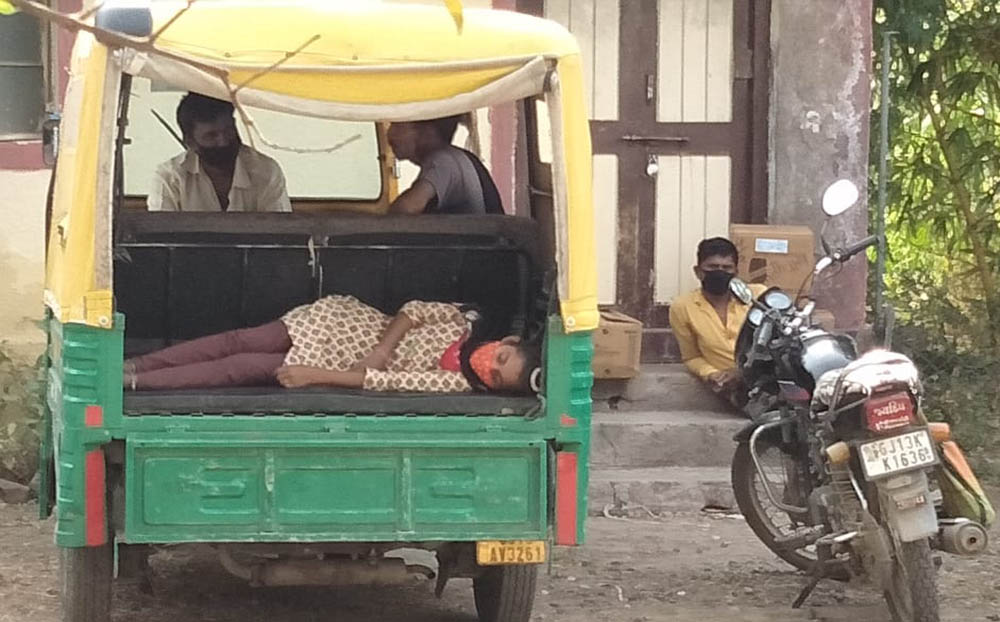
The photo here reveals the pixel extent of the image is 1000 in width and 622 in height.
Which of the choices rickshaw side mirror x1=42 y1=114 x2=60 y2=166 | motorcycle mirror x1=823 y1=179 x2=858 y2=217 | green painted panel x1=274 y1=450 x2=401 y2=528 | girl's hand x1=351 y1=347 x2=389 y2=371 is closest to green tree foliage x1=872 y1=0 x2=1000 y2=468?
motorcycle mirror x1=823 y1=179 x2=858 y2=217

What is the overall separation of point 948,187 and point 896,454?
610cm

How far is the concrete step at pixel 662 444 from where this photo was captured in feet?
27.0

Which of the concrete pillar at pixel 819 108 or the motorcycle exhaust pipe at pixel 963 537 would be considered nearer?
the motorcycle exhaust pipe at pixel 963 537

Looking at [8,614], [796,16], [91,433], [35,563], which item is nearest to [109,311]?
[91,433]

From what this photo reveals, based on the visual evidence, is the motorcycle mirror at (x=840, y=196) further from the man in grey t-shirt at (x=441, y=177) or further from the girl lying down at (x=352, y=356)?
the girl lying down at (x=352, y=356)

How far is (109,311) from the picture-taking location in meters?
4.67

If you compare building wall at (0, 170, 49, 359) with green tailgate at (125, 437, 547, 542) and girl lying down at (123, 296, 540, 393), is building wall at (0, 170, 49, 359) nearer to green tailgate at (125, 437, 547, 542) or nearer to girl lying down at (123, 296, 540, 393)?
girl lying down at (123, 296, 540, 393)

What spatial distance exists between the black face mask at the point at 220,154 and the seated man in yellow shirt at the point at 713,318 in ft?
9.24

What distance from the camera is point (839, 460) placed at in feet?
17.8

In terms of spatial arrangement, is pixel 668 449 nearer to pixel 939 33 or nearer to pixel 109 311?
pixel 939 33

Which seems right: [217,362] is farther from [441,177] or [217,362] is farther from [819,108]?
[819,108]

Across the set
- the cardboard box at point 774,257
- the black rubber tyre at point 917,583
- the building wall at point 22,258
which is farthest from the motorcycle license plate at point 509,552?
the building wall at point 22,258

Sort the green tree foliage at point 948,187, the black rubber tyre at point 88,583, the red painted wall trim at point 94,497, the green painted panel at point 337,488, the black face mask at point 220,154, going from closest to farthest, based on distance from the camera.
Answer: the red painted wall trim at point 94,497, the green painted panel at point 337,488, the black rubber tyre at point 88,583, the black face mask at point 220,154, the green tree foliage at point 948,187

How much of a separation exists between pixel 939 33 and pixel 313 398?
6.20 meters
